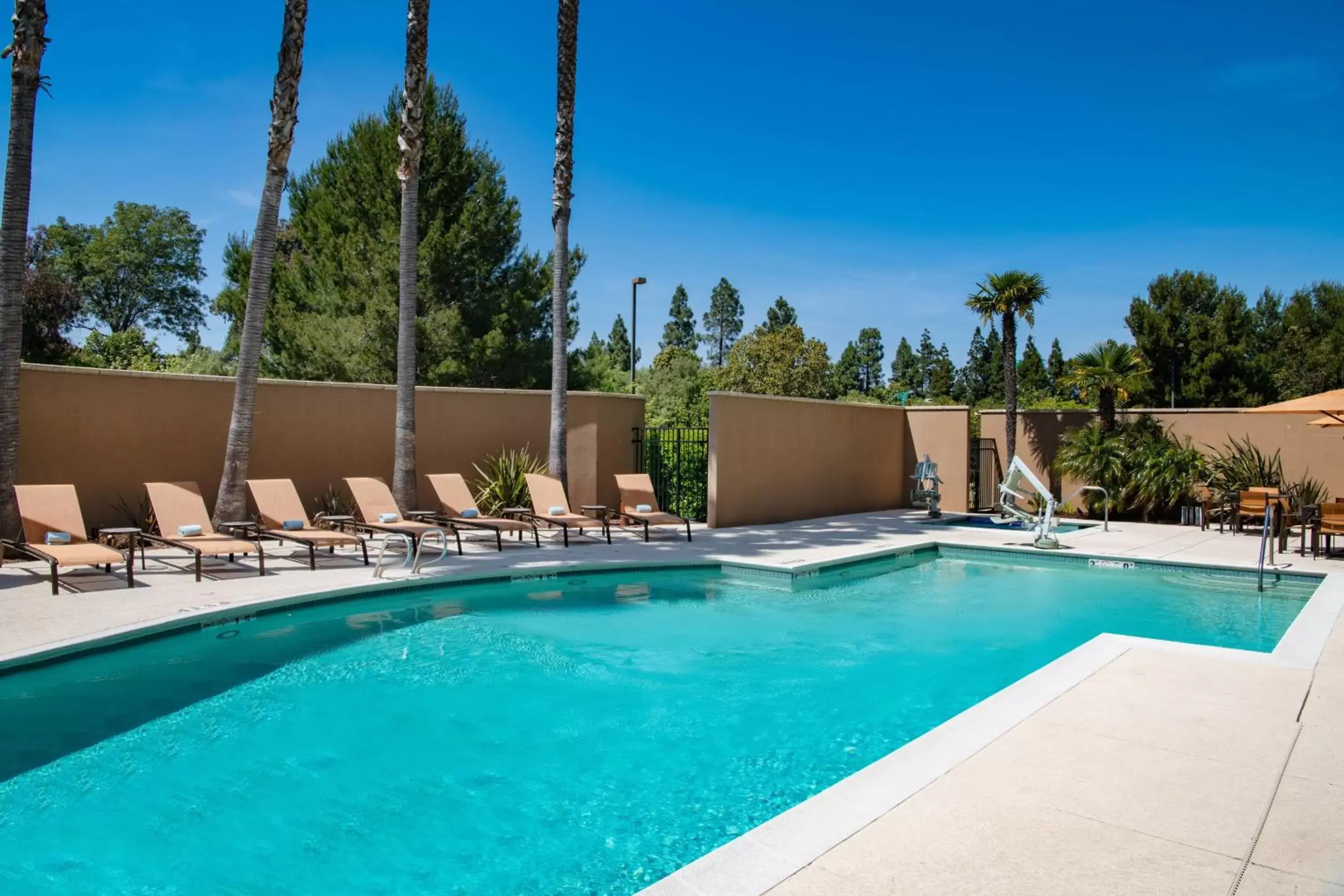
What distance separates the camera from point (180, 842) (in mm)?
3793

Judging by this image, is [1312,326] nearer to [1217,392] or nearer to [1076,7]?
[1217,392]

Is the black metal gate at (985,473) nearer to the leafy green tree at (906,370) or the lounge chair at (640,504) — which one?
the lounge chair at (640,504)

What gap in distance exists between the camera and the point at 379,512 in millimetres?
10984

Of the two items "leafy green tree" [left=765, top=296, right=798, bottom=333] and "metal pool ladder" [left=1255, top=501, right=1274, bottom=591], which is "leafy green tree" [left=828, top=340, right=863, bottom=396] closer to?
"leafy green tree" [left=765, top=296, right=798, bottom=333]

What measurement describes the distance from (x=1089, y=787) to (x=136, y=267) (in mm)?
50145

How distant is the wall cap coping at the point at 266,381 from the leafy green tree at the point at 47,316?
44.2 ft

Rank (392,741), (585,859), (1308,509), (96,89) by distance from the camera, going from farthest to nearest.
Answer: (96,89)
(1308,509)
(392,741)
(585,859)

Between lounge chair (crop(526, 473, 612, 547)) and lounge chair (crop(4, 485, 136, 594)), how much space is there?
16.3 ft

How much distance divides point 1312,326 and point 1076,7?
32.6 meters

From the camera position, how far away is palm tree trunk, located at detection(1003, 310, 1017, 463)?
16.9 m

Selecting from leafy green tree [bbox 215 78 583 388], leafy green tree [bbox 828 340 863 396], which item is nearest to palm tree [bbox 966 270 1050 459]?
leafy green tree [bbox 215 78 583 388]

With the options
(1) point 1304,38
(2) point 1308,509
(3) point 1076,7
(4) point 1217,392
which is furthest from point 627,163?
(4) point 1217,392

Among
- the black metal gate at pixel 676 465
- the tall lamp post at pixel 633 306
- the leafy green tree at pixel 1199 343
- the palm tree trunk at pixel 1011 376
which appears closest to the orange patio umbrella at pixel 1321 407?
the palm tree trunk at pixel 1011 376

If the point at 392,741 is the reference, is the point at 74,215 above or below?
above
